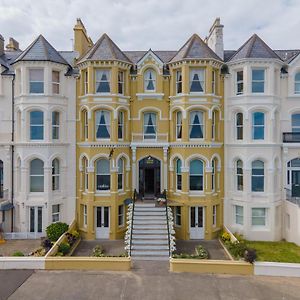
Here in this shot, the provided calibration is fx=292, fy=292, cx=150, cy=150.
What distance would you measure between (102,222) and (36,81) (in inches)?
438

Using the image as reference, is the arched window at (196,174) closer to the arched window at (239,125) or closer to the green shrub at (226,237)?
the arched window at (239,125)

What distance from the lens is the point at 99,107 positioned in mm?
20750

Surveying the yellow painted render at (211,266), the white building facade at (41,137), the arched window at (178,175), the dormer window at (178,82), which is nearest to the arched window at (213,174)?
the arched window at (178,175)

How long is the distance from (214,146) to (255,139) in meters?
2.96

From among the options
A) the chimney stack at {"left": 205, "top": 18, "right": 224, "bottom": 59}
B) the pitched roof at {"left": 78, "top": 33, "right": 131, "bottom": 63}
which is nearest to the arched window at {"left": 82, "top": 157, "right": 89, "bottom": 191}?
the pitched roof at {"left": 78, "top": 33, "right": 131, "bottom": 63}

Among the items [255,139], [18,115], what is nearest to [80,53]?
[18,115]

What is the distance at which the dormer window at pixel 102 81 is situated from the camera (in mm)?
20844

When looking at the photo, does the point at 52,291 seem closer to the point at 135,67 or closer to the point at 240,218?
the point at 240,218

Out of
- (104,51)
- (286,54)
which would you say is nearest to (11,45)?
(104,51)

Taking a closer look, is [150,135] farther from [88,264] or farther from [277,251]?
[277,251]

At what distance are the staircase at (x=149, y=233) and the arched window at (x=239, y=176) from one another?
5.91 meters

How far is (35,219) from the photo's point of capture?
20906 mm

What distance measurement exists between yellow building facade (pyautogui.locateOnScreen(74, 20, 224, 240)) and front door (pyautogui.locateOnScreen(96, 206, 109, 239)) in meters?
0.07

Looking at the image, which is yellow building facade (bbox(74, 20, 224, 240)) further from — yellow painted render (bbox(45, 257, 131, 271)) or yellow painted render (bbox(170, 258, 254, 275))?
yellow painted render (bbox(170, 258, 254, 275))
